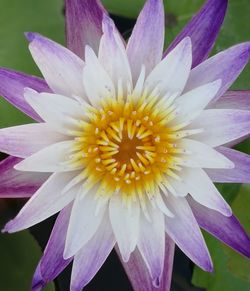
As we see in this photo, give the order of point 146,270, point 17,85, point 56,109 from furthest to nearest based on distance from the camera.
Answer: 1. point 146,270
2. point 17,85
3. point 56,109

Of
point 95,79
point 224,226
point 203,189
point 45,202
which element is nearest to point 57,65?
point 95,79

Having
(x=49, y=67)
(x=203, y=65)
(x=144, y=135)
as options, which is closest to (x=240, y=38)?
(x=203, y=65)

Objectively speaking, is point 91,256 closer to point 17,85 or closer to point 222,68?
point 17,85

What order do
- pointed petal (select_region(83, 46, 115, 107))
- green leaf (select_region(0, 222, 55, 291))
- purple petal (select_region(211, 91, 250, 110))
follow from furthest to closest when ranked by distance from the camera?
1. green leaf (select_region(0, 222, 55, 291))
2. purple petal (select_region(211, 91, 250, 110))
3. pointed petal (select_region(83, 46, 115, 107))

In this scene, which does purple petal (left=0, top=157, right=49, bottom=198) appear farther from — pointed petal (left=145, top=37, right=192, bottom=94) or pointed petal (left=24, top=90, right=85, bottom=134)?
pointed petal (left=145, top=37, right=192, bottom=94)

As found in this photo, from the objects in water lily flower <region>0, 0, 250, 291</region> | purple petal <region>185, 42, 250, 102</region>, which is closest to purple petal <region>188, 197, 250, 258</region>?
water lily flower <region>0, 0, 250, 291</region>

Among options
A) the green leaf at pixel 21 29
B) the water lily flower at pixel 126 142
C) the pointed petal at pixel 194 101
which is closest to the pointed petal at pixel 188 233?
the water lily flower at pixel 126 142
